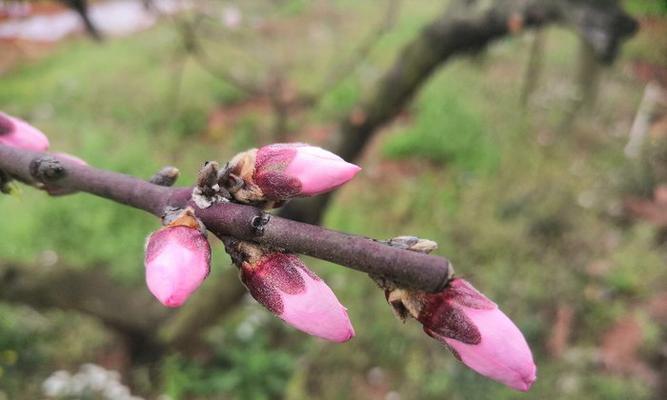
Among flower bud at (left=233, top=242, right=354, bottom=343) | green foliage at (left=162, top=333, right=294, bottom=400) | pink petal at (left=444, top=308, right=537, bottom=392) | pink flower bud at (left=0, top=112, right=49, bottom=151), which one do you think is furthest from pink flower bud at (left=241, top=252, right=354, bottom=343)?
green foliage at (left=162, top=333, right=294, bottom=400)

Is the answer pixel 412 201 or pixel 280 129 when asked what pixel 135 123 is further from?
pixel 412 201

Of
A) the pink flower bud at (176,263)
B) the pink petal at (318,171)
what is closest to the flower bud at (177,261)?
the pink flower bud at (176,263)

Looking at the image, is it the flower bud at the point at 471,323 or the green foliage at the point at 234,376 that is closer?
the flower bud at the point at 471,323

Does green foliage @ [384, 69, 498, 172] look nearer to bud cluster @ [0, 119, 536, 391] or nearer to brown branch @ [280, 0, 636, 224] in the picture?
brown branch @ [280, 0, 636, 224]

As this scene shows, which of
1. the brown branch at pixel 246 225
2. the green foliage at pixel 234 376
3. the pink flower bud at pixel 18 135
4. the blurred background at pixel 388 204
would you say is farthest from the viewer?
the green foliage at pixel 234 376

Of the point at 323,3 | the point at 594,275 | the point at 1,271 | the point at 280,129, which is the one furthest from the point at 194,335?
the point at 323,3

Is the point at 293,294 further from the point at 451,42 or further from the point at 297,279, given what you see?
the point at 451,42

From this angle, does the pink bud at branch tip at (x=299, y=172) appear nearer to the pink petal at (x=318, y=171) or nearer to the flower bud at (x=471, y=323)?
the pink petal at (x=318, y=171)
